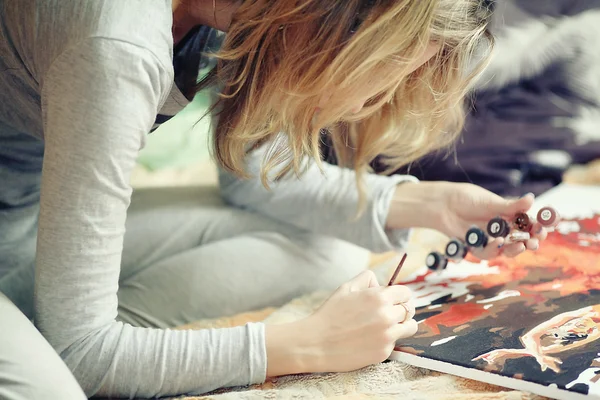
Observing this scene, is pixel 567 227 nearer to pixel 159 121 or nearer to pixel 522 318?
pixel 522 318

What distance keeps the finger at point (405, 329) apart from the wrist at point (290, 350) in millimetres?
87

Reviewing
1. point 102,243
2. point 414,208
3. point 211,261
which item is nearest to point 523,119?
point 414,208

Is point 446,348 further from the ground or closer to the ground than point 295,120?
closer to the ground

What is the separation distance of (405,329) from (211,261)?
1.09 feet

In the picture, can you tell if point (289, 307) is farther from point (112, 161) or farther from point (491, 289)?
point (112, 161)

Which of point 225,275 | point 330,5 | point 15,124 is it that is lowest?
point 225,275

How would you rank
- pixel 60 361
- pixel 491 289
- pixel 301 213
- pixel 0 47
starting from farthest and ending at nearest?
1. pixel 301 213
2. pixel 491 289
3. pixel 0 47
4. pixel 60 361

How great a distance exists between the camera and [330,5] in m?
0.68

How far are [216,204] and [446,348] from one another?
0.49 m

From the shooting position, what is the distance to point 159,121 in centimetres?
88

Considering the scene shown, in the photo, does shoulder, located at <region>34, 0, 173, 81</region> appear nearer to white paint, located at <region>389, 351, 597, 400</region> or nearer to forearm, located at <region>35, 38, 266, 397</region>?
forearm, located at <region>35, 38, 266, 397</region>

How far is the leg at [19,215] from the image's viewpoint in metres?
0.90

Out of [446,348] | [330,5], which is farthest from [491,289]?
[330,5]

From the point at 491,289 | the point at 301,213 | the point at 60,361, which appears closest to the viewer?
the point at 60,361
